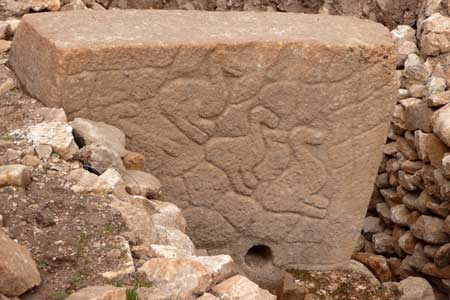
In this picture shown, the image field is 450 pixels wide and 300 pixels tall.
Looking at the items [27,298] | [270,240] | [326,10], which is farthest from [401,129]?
[27,298]

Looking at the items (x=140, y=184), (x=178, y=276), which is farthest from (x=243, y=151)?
(x=178, y=276)

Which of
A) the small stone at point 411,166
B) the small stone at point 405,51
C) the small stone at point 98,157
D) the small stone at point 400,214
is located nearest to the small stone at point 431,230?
the small stone at point 400,214

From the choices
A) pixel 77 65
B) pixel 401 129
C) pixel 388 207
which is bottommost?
pixel 388 207

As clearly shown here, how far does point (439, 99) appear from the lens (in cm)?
495

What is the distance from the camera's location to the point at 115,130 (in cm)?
291

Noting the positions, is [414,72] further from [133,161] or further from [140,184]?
[140,184]

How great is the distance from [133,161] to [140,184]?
0.19 m

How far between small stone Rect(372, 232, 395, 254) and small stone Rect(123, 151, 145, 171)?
10.2 feet

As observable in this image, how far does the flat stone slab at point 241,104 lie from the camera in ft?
9.48

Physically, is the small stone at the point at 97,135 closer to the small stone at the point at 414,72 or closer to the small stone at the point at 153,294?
the small stone at the point at 153,294

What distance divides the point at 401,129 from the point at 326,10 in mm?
1468

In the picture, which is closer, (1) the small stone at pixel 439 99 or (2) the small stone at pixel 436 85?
(1) the small stone at pixel 439 99

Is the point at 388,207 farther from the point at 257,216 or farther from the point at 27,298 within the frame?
the point at 27,298

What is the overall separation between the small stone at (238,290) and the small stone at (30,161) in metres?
0.82
